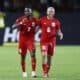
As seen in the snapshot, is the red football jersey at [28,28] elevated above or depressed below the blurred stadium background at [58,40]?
above

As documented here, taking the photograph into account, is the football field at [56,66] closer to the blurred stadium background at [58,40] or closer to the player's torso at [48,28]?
the blurred stadium background at [58,40]

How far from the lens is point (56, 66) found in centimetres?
2114

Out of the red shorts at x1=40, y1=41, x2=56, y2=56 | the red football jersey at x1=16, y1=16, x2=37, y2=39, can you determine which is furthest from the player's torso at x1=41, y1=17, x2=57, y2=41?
the red football jersey at x1=16, y1=16, x2=37, y2=39

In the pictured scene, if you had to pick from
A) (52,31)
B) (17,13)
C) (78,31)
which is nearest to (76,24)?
(78,31)

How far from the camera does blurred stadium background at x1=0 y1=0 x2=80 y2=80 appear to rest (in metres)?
20.3

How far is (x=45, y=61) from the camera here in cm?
1738

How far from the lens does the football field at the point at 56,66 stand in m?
17.5

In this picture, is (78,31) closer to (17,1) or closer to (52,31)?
(17,1)

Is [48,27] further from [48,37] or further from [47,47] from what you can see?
[47,47]

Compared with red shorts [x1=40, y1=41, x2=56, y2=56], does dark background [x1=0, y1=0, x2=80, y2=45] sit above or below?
below

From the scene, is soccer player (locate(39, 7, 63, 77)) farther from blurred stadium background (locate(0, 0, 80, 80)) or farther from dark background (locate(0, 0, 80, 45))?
dark background (locate(0, 0, 80, 45))

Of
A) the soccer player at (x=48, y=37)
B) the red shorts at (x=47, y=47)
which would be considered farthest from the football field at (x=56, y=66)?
the red shorts at (x=47, y=47)

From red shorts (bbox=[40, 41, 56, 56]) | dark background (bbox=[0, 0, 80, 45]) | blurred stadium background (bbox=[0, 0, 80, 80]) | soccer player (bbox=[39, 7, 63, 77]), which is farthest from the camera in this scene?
dark background (bbox=[0, 0, 80, 45])

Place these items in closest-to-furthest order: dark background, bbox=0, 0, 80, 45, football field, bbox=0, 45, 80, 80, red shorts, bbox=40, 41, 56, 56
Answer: red shorts, bbox=40, 41, 56, 56, football field, bbox=0, 45, 80, 80, dark background, bbox=0, 0, 80, 45
